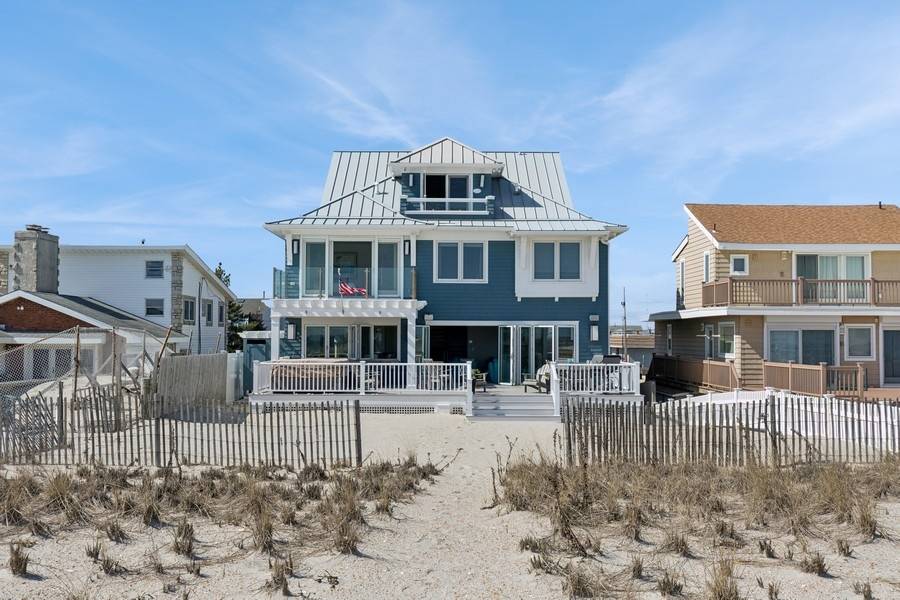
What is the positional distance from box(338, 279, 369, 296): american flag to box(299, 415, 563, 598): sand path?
11.5 m

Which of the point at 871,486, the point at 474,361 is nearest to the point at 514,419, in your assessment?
the point at 474,361

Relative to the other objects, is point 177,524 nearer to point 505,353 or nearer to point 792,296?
point 505,353

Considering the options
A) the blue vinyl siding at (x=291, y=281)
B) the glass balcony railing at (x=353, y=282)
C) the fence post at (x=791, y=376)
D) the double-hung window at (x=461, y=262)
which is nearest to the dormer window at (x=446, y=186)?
the double-hung window at (x=461, y=262)

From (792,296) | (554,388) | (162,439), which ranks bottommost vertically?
(162,439)

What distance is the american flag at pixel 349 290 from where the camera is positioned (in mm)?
23391

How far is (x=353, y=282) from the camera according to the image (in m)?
23.5

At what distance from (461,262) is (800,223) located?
14.1 metres

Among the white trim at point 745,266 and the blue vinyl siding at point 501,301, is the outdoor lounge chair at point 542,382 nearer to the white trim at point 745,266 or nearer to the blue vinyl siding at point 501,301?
the blue vinyl siding at point 501,301

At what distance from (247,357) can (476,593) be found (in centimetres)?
1974

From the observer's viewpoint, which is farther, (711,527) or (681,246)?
(681,246)

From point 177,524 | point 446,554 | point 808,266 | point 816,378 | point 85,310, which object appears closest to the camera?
point 446,554

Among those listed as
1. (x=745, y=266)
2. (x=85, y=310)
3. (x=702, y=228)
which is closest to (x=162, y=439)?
(x=85, y=310)

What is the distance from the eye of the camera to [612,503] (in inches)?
366

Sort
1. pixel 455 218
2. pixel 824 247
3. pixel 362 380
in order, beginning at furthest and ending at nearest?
pixel 824 247, pixel 455 218, pixel 362 380
